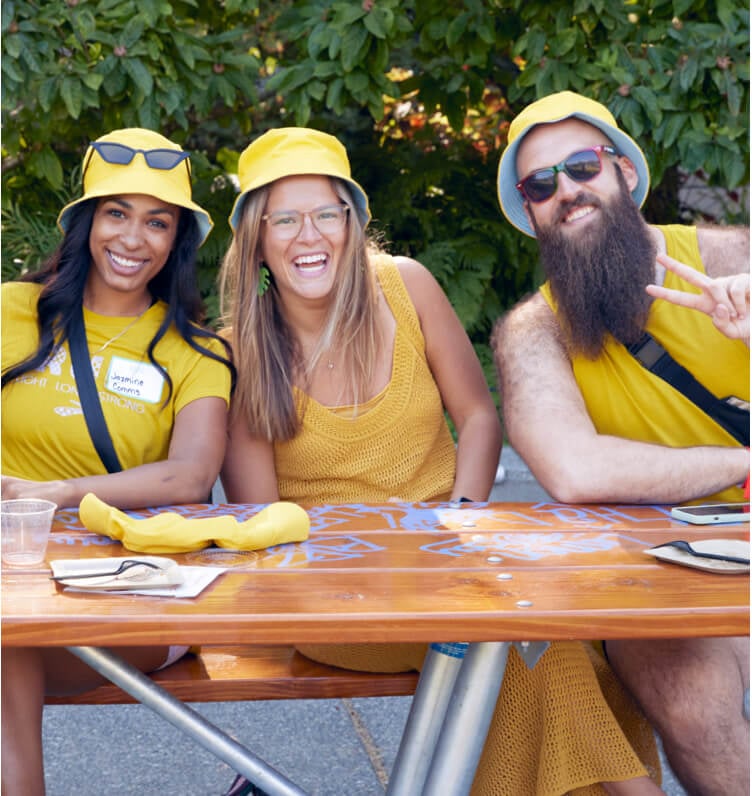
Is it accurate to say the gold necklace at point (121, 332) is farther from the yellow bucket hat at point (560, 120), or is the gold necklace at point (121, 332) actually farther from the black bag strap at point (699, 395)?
the black bag strap at point (699, 395)

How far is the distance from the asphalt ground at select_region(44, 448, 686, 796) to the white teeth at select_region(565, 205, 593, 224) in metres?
0.85

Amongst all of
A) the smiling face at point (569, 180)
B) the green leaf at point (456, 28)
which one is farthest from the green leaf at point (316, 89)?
the smiling face at point (569, 180)

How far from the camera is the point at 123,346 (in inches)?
129

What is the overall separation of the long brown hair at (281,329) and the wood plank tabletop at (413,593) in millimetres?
806

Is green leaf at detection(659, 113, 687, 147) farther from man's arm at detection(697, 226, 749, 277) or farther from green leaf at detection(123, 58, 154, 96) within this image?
green leaf at detection(123, 58, 154, 96)

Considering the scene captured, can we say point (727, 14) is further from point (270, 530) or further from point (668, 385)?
point (270, 530)

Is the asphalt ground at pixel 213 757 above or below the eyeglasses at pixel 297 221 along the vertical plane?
below

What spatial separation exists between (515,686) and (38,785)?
0.99 metres

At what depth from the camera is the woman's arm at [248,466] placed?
3.27 metres

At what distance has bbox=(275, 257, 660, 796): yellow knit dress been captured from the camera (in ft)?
8.11

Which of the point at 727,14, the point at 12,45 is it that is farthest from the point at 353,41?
the point at 727,14

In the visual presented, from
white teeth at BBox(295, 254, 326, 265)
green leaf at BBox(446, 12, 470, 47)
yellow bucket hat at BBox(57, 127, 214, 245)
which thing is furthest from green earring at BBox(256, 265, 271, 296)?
green leaf at BBox(446, 12, 470, 47)

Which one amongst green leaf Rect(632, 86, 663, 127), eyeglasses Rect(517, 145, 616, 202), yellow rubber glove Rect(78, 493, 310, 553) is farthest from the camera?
green leaf Rect(632, 86, 663, 127)

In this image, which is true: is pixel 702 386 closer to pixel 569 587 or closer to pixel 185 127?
pixel 569 587
